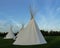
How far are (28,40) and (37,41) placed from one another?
696 mm

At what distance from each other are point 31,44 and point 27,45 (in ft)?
1.26

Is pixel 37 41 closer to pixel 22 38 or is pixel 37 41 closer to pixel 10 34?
pixel 22 38

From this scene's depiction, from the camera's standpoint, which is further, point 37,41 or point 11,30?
point 11,30

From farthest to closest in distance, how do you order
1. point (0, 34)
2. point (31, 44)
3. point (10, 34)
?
point (0, 34)
point (10, 34)
point (31, 44)

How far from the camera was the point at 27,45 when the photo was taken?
1383cm

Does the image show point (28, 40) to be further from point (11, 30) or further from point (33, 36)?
point (11, 30)

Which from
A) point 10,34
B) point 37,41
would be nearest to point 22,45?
point 37,41

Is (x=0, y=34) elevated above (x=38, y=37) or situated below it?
below

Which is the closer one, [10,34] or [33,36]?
[33,36]

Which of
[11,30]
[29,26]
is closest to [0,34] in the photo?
[11,30]

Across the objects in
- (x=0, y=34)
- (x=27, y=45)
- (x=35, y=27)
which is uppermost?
(x=35, y=27)

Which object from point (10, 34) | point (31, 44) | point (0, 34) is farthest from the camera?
point (0, 34)

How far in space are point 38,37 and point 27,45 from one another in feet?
3.48

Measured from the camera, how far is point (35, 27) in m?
14.3
